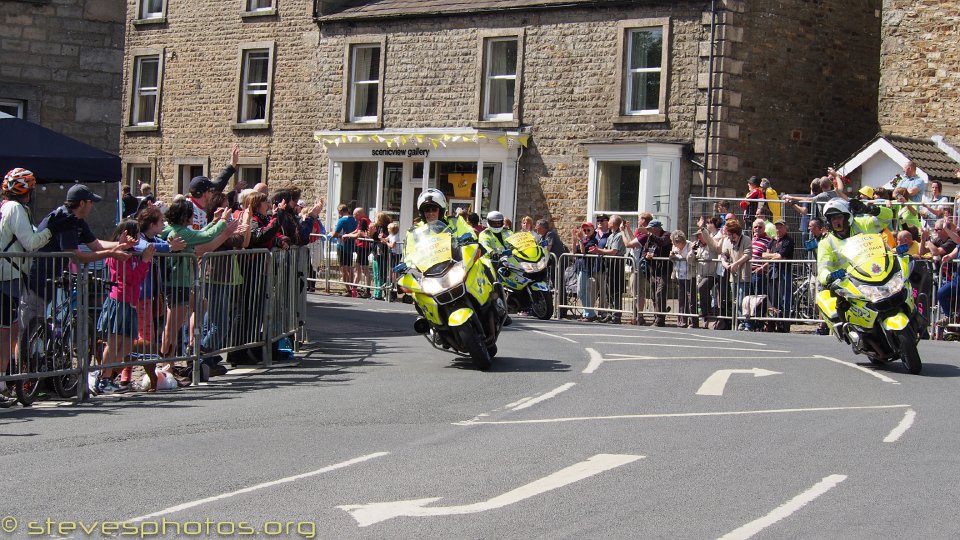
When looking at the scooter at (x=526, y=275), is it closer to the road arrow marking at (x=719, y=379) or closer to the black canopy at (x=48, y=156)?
the black canopy at (x=48, y=156)

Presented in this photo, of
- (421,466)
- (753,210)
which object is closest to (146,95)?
(753,210)

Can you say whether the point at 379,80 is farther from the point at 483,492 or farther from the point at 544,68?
the point at 483,492

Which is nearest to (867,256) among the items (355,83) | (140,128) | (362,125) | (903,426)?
(903,426)

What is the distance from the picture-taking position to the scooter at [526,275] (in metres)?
21.5

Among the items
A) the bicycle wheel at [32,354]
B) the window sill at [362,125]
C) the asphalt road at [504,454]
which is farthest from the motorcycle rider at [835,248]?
the window sill at [362,125]

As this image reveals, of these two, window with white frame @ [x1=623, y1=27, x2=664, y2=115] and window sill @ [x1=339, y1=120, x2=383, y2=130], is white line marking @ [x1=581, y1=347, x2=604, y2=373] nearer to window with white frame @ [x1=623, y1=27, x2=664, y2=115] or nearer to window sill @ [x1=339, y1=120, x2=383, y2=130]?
window with white frame @ [x1=623, y1=27, x2=664, y2=115]

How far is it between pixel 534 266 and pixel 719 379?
8.07 m

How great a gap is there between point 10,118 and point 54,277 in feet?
17.3

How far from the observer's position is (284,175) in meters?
38.0

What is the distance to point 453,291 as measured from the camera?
14016 millimetres

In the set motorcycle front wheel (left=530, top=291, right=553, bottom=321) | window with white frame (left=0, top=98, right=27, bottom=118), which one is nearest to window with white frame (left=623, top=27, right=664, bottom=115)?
motorcycle front wheel (left=530, top=291, right=553, bottom=321)

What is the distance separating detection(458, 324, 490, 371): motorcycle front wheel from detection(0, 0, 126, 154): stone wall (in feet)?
34.6

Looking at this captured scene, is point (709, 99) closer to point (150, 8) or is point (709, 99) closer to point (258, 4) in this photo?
point (258, 4)

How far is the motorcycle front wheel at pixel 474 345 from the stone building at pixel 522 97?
16.6 m
